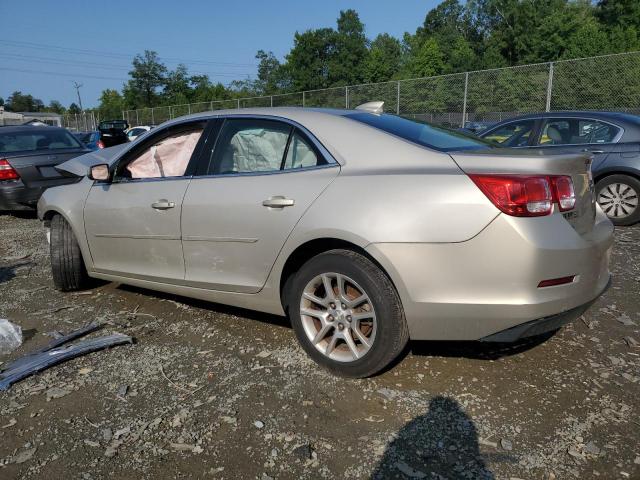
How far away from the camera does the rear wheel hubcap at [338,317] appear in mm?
2826

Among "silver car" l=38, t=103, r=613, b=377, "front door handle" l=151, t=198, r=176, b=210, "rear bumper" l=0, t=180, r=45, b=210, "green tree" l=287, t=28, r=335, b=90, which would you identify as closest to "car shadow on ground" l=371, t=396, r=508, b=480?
"silver car" l=38, t=103, r=613, b=377

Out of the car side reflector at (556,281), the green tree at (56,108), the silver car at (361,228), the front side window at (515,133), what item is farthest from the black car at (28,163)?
the green tree at (56,108)

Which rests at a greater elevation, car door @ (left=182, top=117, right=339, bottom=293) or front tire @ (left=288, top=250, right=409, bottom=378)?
car door @ (left=182, top=117, right=339, bottom=293)

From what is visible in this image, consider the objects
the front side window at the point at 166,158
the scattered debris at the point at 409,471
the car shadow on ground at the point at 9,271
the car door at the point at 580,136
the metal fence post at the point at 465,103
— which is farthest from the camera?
the metal fence post at the point at 465,103

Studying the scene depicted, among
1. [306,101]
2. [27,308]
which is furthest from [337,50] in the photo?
[27,308]

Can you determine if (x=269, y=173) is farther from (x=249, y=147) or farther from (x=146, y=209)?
(x=146, y=209)

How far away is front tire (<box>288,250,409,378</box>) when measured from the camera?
2695 millimetres

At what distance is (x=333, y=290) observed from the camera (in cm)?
294

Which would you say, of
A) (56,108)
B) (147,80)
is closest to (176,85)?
(147,80)

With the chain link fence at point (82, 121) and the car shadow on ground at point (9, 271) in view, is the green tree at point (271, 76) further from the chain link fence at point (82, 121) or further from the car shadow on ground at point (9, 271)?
the car shadow on ground at point (9, 271)

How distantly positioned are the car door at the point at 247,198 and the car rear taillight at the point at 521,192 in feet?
2.74

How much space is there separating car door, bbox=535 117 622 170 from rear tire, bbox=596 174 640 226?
30 cm

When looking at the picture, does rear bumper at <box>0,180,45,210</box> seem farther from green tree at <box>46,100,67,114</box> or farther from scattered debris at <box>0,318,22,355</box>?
green tree at <box>46,100,67,114</box>

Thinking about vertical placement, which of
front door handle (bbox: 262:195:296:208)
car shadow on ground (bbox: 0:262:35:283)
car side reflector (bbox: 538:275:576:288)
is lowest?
car shadow on ground (bbox: 0:262:35:283)
